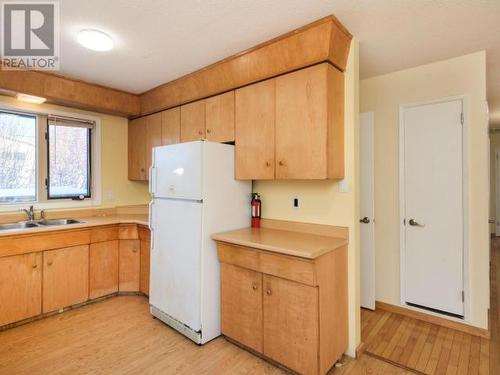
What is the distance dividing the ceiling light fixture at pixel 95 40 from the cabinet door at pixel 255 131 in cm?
111

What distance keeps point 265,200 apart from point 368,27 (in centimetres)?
164

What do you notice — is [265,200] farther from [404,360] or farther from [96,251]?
[96,251]

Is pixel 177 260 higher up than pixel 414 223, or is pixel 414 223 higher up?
pixel 414 223

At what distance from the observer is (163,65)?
2734mm

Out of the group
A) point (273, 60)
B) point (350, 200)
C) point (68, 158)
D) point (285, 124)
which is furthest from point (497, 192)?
point (68, 158)

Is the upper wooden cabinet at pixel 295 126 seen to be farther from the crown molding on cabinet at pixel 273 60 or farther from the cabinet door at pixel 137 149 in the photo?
the cabinet door at pixel 137 149

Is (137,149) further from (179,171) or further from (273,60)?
(273,60)

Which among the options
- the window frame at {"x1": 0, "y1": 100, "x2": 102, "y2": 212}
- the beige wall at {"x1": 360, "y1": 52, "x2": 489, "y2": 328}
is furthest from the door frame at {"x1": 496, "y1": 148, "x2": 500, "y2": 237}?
the window frame at {"x1": 0, "y1": 100, "x2": 102, "y2": 212}

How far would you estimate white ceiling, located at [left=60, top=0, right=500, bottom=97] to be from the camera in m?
1.79

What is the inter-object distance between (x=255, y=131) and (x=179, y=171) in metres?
0.75

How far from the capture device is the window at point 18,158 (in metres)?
2.98

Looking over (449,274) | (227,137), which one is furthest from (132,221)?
(449,274)

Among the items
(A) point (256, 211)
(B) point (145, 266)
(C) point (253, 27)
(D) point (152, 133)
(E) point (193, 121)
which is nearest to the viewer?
(C) point (253, 27)

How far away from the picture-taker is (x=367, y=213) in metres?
2.99
